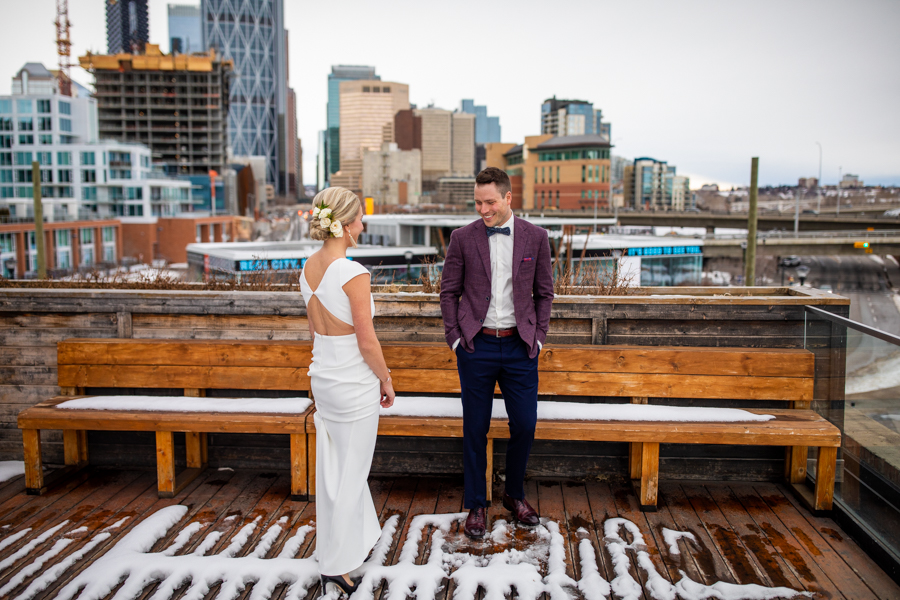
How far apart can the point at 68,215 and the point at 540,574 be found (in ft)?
227

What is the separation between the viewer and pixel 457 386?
4.07 metres

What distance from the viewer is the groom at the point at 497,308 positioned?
3.27 meters

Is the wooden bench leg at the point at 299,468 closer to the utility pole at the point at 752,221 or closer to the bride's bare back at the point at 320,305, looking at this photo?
the bride's bare back at the point at 320,305

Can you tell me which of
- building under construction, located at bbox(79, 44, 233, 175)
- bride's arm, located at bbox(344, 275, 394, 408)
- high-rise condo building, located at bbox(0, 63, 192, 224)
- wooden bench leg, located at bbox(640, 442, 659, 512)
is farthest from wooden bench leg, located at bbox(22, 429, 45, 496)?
building under construction, located at bbox(79, 44, 233, 175)

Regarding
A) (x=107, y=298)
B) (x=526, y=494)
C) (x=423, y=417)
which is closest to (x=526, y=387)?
(x=423, y=417)

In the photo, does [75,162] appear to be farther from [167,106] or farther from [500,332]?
[500,332]

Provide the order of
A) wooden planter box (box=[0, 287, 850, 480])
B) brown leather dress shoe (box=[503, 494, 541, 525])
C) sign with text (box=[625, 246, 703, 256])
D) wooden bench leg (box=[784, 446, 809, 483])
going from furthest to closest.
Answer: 1. sign with text (box=[625, 246, 703, 256])
2. wooden planter box (box=[0, 287, 850, 480])
3. wooden bench leg (box=[784, 446, 809, 483])
4. brown leather dress shoe (box=[503, 494, 541, 525])

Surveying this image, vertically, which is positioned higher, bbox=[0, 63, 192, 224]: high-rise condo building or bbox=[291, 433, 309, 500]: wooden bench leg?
bbox=[0, 63, 192, 224]: high-rise condo building

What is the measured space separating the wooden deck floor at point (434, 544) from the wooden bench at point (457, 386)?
0.81 ft

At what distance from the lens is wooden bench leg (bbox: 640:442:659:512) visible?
12.1 ft

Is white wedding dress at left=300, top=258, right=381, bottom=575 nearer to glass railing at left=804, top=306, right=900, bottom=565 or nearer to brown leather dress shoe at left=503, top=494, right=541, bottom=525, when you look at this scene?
brown leather dress shoe at left=503, top=494, right=541, bottom=525

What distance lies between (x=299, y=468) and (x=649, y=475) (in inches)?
84.4

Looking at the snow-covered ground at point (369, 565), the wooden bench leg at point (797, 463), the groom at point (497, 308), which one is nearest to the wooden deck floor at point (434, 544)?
the snow-covered ground at point (369, 565)

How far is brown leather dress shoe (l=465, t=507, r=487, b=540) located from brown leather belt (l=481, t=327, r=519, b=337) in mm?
1018
